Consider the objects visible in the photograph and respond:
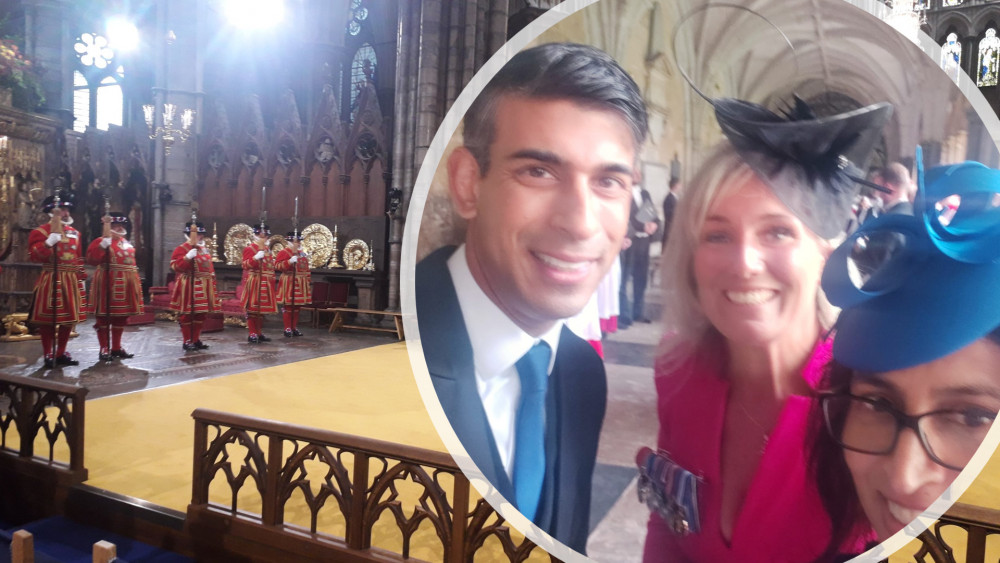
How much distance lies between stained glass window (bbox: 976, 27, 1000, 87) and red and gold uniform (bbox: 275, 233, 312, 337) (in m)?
16.8

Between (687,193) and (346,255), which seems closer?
(687,193)

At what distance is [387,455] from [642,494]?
4.81 ft

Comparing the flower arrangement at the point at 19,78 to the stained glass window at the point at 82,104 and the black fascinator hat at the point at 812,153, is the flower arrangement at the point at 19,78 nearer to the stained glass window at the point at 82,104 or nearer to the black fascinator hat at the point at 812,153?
the stained glass window at the point at 82,104

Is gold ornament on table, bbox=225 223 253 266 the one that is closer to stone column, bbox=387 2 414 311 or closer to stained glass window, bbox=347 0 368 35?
stone column, bbox=387 2 414 311

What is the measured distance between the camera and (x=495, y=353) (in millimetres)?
779

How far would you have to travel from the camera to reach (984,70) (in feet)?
48.1

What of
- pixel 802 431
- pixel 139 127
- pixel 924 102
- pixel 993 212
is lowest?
pixel 802 431

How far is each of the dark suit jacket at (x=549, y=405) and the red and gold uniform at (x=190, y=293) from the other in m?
6.63

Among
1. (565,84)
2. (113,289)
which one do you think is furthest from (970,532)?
(113,289)

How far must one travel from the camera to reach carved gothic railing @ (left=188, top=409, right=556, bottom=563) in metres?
1.89

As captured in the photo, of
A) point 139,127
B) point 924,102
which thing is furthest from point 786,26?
point 139,127

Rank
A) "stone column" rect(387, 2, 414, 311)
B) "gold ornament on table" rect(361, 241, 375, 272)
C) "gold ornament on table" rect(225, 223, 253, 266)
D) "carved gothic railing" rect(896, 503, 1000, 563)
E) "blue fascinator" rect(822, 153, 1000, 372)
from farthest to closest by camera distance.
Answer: "gold ornament on table" rect(225, 223, 253, 266)
"gold ornament on table" rect(361, 241, 375, 272)
"stone column" rect(387, 2, 414, 311)
"carved gothic railing" rect(896, 503, 1000, 563)
"blue fascinator" rect(822, 153, 1000, 372)

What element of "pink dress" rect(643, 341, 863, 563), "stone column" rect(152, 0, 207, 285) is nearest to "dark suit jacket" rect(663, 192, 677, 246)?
"pink dress" rect(643, 341, 863, 563)

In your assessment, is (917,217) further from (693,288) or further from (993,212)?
(693,288)
